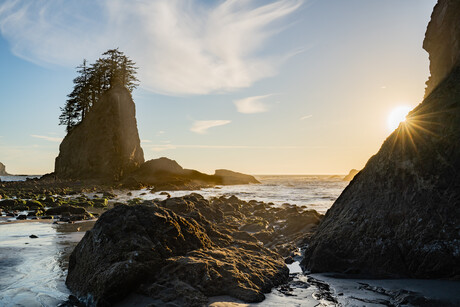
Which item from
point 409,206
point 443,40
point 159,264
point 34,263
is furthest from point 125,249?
point 443,40

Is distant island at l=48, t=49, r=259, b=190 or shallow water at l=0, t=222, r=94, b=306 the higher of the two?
distant island at l=48, t=49, r=259, b=190

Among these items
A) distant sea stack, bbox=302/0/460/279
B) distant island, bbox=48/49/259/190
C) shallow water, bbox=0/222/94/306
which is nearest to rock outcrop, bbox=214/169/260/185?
distant island, bbox=48/49/259/190

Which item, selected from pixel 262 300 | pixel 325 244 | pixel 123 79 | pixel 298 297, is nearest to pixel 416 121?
pixel 325 244

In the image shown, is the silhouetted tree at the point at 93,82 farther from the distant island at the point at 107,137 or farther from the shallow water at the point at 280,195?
the shallow water at the point at 280,195

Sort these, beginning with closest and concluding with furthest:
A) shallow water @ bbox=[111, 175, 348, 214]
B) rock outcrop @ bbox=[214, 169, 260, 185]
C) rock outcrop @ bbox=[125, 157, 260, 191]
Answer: shallow water @ bbox=[111, 175, 348, 214] < rock outcrop @ bbox=[125, 157, 260, 191] < rock outcrop @ bbox=[214, 169, 260, 185]

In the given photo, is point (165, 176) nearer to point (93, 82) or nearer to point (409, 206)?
point (93, 82)

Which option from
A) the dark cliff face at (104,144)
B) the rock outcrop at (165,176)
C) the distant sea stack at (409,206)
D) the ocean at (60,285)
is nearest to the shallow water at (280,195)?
the rock outcrop at (165,176)

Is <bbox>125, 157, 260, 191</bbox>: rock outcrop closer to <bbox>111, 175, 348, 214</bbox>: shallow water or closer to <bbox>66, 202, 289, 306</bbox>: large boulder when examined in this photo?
<bbox>111, 175, 348, 214</bbox>: shallow water

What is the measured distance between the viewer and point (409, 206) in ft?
18.4

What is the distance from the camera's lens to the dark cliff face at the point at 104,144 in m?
42.9

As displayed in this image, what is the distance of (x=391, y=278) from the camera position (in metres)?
5.19

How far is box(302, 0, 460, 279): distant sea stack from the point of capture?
16.8 ft

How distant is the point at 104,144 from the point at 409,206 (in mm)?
42795

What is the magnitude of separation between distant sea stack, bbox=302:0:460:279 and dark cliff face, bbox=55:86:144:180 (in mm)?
39494
